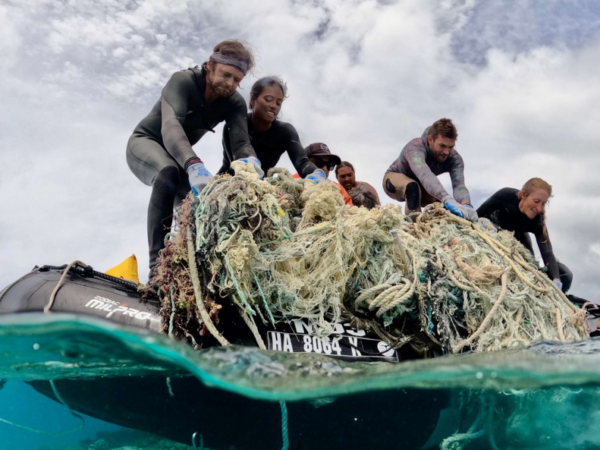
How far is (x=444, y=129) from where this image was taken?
593cm

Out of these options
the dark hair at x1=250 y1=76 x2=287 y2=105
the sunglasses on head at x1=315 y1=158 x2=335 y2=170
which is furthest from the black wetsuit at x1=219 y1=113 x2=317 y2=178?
the sunglasses on head at x1=315 y1=158 x2=335 y2=170

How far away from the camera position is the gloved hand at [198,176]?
3756 millimetres

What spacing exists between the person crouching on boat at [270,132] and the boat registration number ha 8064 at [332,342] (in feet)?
6.89

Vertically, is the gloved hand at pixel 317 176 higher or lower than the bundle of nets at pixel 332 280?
higher

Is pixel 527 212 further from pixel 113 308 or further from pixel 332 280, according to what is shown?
pixel 113 308

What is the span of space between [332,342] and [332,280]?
425 mm

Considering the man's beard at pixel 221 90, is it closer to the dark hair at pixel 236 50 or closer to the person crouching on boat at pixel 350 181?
the dark hair at pixel 236 50

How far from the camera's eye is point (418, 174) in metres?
5.77

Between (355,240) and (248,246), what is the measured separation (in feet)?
2.62

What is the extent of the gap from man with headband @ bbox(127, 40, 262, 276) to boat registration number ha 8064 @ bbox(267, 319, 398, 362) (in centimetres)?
123

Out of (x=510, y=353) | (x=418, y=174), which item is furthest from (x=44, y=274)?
(x=418, y=174)

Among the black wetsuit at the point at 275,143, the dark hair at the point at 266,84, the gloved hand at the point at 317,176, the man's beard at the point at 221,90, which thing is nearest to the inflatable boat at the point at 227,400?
the gloved hand at the point at 317,176

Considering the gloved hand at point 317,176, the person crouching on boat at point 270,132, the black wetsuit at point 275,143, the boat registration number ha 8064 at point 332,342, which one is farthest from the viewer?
the black wetsuit at point 275,143

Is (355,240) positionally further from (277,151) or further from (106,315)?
(277,151)
